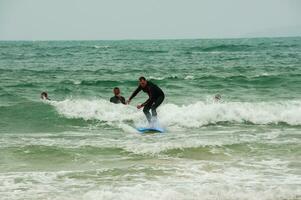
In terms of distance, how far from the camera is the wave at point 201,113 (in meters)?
16.0

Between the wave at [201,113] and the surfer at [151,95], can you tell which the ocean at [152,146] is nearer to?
the wave at [201,113]

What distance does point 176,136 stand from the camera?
42.9ft

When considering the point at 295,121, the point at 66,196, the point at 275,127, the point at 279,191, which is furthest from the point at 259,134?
the point at 66,196

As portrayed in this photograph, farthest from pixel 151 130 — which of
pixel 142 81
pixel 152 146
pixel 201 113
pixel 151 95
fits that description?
pixel 201 113

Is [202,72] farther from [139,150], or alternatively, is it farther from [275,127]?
[139,150]

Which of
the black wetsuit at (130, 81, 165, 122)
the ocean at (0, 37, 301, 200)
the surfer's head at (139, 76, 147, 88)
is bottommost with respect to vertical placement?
the ocean at (0, 37, 301, 200)

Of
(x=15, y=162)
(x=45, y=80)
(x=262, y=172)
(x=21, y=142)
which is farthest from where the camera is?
(x=45, y=80)

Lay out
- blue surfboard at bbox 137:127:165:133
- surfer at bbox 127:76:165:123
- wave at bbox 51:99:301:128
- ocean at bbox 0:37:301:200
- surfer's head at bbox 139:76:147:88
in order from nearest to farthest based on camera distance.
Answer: ocean at bbox 0:37:301:200 → surfer's head at bbox 139:76:147:88 → blue surfboard at bbox 137:127:165:133 → surfer at bbox 127:76:165:123 → wave at bbox 51:99:301:128

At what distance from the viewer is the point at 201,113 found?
54.7 ft

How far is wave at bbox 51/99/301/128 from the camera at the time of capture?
52.6 feet

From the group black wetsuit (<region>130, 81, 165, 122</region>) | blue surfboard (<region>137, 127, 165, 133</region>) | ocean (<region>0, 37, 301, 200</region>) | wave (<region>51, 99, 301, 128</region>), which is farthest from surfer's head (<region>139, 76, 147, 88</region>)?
wave (<region>51, 99, 301, 128</region>)

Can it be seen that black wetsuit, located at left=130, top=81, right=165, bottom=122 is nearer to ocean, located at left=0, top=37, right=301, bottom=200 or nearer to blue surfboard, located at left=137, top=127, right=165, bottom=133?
blue surfboard, located at left=137, top=127, right=165, bottom=133

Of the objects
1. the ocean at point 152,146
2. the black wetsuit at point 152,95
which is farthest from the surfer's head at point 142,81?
the ocean at point 152,146

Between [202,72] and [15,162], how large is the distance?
75.2 ft
